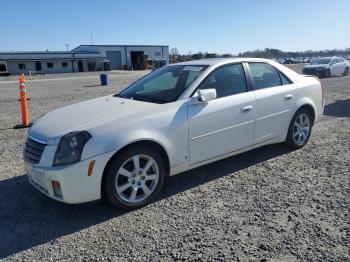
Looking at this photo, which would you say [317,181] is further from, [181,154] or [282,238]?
[181,154]

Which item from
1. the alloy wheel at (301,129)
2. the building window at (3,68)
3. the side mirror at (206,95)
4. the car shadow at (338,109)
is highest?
the building window at (3,68)

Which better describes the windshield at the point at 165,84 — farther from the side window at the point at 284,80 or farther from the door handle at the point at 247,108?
the side window at the point at 284,80

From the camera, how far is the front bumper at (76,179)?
3469 mm

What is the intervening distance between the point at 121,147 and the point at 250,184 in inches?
74.1

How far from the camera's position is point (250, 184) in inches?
178

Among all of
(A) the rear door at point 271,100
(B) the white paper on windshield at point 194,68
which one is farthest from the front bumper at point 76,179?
(A) the rear door at point 271,100

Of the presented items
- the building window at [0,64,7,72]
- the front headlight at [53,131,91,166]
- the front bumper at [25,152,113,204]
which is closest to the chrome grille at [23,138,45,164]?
the front bumper at [25,152,113,204]

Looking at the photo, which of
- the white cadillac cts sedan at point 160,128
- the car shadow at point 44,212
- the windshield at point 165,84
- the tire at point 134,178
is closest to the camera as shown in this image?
the car shadow at point 44,212

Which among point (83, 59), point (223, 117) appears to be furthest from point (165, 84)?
point (83, 59)

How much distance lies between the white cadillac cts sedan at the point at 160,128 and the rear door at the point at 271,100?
2cm

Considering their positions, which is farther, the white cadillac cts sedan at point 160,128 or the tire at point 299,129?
the tire at point 299,129

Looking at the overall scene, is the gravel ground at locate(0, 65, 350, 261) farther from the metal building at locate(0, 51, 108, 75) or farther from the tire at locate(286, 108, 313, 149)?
the metal building at locate(0, 51, 108, 75)

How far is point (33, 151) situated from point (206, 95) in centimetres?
215

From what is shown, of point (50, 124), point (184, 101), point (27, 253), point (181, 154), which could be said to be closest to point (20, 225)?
point (27, 253)
